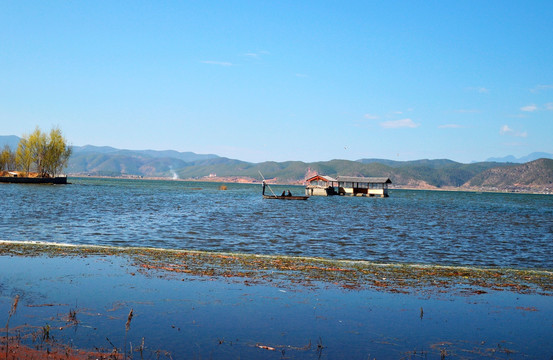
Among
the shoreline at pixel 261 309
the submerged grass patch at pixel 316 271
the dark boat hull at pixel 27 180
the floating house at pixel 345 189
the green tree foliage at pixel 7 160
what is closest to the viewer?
the shoreline at pixel 261 309

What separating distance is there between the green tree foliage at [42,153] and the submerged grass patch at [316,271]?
12595 cm

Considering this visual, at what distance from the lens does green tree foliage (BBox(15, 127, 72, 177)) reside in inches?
5276

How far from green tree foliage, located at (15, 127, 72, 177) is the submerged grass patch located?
125948 millimetres

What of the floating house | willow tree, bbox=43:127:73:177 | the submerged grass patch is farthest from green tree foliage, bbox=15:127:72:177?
the submerged grass patch

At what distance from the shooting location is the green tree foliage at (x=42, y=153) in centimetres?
13400

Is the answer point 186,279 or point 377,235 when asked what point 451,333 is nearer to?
point 186,279

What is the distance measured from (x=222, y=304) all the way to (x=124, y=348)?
3627mm

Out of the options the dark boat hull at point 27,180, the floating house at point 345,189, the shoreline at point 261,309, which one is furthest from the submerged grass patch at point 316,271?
the dark boat hull at point 27,180

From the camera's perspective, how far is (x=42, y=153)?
134625 millimetres

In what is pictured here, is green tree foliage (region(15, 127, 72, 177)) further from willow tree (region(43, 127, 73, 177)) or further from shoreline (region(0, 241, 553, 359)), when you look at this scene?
shoreline (region(0, 241, 553, 359))

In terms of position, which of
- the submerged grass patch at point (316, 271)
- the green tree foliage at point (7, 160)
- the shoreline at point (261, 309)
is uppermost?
A: the green tree foliage at point (7, 160)

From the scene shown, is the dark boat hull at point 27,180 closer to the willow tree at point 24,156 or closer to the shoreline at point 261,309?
the willow tree at point 24,156

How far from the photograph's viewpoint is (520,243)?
31.4 metres

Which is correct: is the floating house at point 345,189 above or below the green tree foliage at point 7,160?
below
